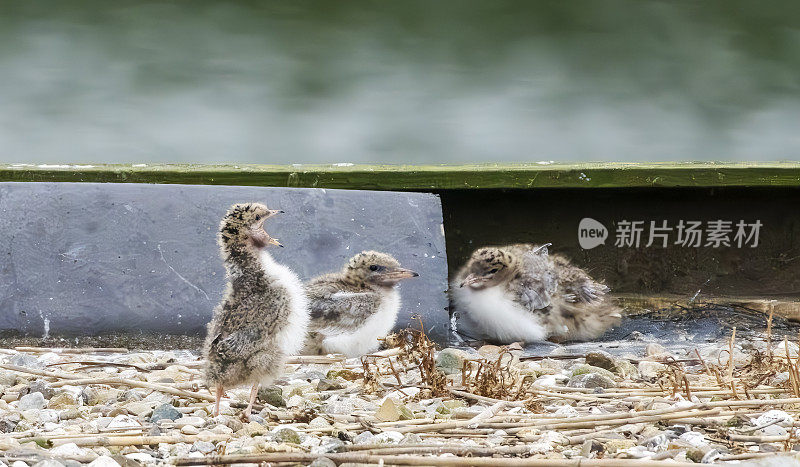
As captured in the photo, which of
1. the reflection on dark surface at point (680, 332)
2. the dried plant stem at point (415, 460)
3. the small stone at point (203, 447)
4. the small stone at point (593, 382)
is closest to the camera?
the dried plant stem at point (415, 460)

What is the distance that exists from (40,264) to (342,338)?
1013mm

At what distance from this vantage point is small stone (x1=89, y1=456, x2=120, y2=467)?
1733mm

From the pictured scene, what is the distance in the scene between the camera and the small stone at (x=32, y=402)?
2.22 m

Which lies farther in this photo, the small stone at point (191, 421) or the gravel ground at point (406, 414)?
the small stone at point (191, 421)

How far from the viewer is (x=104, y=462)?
5.70ft

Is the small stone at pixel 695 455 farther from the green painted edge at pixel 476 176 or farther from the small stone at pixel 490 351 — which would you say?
the green painted edge at pixel 476 176

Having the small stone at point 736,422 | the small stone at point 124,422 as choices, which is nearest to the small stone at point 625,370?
the small stone at point 736,422

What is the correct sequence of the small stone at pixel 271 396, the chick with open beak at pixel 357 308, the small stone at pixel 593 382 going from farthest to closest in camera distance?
the chick with open beak at pixel 357 308
the small stone at pixel 593 382
the small stone at pixel 271 396

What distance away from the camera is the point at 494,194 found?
12.4 feet

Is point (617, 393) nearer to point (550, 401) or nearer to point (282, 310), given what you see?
point (550, 401)

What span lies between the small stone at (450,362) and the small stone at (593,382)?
32 cm

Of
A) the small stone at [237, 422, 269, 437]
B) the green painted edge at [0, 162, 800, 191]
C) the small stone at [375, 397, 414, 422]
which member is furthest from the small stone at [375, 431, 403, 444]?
the green painted edge at [0, 162, 800, 191]

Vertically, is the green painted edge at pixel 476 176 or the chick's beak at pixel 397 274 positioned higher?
the green painted edge at pixel 476 176

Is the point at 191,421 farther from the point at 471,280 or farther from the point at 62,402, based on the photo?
the point at 471,280
